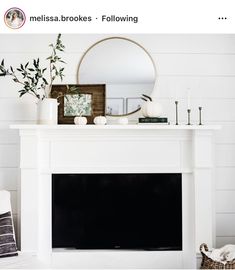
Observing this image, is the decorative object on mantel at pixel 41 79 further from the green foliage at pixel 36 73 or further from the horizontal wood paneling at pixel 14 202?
the horizontal wood paneling at pixel 14 202

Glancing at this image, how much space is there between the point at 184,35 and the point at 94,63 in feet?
2.08

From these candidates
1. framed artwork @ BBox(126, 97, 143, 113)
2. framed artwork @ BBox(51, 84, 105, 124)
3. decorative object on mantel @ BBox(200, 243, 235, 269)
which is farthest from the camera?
framed artwork @ BBox(126, 97, 143, 113)

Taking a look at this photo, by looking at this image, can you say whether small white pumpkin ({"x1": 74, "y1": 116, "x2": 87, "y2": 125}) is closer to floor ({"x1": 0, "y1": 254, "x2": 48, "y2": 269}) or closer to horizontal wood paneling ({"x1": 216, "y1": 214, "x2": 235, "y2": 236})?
floor ({"x1": 0, "y1": 254, "x2": 48, "y2": 269})

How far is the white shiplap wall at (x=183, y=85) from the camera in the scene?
3217 millimetres

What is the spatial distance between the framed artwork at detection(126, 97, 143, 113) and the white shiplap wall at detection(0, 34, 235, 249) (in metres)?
0.15

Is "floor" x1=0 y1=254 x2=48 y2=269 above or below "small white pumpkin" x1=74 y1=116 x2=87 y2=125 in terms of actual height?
below

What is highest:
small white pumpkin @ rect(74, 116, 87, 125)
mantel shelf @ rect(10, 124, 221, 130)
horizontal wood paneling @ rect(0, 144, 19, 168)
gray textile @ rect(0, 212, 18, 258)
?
small white pumpkin @ rect(74, 116, 87, 125)

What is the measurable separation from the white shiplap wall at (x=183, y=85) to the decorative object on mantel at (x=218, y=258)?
0.32 meters

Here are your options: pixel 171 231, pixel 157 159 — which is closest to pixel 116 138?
pixel 157 159

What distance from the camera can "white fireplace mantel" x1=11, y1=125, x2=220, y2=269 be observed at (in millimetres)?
3072
